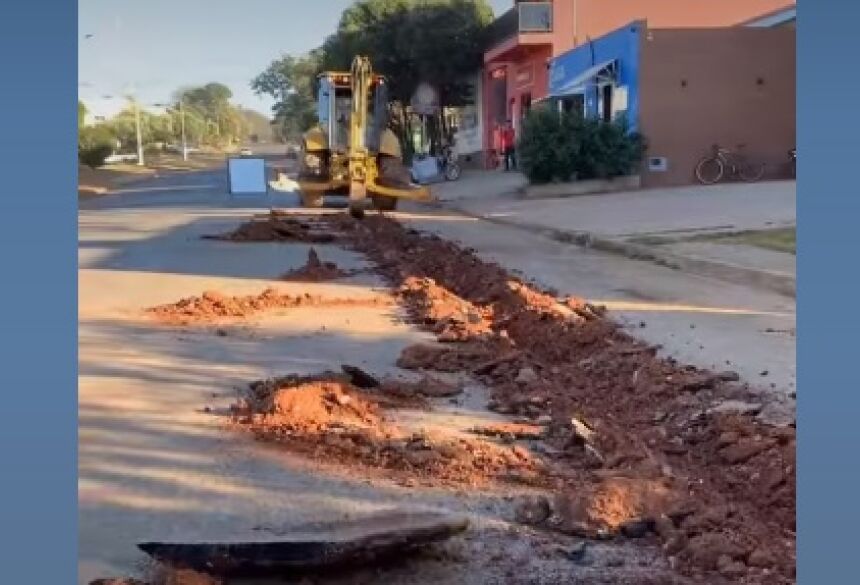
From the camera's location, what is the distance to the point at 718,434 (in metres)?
6.47

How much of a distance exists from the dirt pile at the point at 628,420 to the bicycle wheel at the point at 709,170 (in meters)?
18.6

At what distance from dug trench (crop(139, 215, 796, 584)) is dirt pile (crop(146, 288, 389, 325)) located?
172cm

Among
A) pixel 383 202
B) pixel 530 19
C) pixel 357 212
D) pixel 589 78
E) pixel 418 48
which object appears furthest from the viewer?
pixel 530 19

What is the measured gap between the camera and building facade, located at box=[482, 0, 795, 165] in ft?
123

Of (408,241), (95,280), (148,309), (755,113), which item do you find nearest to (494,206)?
(755,113)

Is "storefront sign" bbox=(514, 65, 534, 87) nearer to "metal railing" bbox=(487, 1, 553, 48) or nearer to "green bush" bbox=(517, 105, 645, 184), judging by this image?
"metal railing" bbox=(487, 1, 553, 48)

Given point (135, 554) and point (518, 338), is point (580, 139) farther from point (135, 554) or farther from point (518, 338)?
point (135, 554)

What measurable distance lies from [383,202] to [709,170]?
990 cm

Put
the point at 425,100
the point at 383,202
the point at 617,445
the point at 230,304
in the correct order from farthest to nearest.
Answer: the point at 425,100
the point at 383,202
the point at 230,304
the point at 617,445

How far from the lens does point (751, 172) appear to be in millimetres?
30328

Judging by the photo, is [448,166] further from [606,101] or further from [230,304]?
[230,304]

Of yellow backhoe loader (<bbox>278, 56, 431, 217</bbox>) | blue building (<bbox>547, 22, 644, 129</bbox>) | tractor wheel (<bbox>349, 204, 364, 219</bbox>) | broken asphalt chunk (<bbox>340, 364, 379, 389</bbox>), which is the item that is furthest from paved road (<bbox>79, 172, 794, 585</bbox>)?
blue building (<bbox>547, 22, 644, 129</bbox>)

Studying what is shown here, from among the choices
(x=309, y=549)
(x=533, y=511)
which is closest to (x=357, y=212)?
(x=533, y=511)

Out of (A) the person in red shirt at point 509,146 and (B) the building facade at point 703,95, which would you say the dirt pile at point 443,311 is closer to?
(B) the building facade at point 703,95
